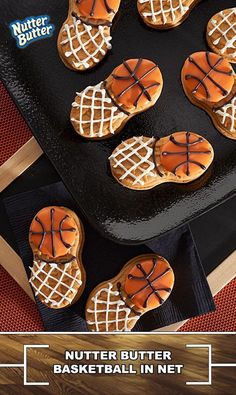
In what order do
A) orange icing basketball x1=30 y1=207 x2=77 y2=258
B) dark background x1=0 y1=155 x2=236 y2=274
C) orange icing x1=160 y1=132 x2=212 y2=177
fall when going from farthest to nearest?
dark background x1=0 y1=155 x2=236 y2=274 → orange icing basketball x1=30 y1=207 x2=77 y2=258 → orange icing x1=160 y1=132 x2=212 y2=177

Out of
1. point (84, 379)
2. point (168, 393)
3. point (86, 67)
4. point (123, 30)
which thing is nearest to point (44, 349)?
point (84, 379)

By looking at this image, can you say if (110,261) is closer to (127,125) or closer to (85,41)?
(127,125)

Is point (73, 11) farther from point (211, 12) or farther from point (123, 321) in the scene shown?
point (123, 321)

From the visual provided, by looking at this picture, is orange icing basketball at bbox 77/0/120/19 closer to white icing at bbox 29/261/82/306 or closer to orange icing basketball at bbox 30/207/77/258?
orange icing basketball at bbox 30/207/77/258

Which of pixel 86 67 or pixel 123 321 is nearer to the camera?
pixel 86 67

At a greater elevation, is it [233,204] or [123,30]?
[123,30]

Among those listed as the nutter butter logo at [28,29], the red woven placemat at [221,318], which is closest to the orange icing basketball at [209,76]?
the nutter butter logo at [28,29]

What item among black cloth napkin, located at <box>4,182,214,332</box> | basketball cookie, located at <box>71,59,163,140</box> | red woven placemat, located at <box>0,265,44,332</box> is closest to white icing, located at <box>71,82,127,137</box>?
basketball cookie, located at <box>71,59,163,140</box>

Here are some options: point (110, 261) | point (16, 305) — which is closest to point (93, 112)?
point (110, 261)

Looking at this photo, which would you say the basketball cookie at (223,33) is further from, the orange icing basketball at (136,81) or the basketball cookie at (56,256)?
the basketball cookie at (56,256)
